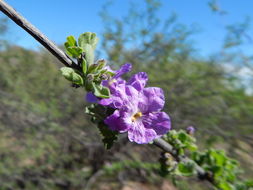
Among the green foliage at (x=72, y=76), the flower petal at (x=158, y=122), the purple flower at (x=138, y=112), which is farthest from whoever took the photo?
the flower petal at (x=158, y=122)

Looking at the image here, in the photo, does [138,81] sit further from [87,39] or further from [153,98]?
[87,39]

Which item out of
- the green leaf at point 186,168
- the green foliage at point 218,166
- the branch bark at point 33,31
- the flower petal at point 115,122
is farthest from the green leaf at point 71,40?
the green foliage at point 218,166

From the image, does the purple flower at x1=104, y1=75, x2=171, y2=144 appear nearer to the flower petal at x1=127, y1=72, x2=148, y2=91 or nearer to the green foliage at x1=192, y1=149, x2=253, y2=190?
the flower petal at x1=127, y1=72, x2=148, y2=91

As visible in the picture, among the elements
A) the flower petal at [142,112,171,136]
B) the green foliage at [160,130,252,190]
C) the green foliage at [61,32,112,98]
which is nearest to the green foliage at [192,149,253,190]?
the green foliage at [160,130,252,190]

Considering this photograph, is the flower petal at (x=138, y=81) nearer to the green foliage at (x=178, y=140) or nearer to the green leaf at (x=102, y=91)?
the green leaf at (x=102, y=91)

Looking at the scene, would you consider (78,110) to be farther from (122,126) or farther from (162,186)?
(122,126)

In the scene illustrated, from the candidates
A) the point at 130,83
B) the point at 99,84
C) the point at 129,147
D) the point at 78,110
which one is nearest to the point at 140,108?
the point at 130,83

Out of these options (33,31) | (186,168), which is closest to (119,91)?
(33,31)
